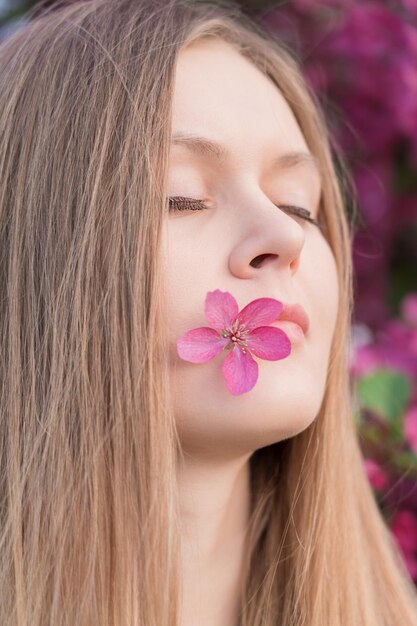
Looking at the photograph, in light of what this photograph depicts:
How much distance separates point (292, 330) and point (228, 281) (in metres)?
0.12

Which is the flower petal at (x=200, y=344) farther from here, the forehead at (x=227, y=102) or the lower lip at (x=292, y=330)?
the forehead at (x=227, y=102)

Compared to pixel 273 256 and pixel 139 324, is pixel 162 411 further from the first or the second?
pixel 273 256

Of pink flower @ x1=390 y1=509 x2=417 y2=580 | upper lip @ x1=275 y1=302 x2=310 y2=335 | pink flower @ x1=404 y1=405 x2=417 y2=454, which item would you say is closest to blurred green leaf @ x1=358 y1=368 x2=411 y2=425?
pink flower @ x1=404 y1=405 x2=417 y2=454

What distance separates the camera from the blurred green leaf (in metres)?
1.63

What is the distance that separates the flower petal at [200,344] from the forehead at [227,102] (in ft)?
0.91

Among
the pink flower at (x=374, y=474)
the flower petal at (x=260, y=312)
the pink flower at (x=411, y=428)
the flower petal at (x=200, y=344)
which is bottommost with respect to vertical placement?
the pink flower at (x=374, y=474)

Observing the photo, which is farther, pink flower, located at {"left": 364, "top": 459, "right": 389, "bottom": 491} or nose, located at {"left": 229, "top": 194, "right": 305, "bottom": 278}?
pink flower, located at {"left": 364, "top": 459, "right": 389, "bottom": 491}

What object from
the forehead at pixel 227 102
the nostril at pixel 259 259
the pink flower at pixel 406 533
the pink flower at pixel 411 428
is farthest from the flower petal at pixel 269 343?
the pink flower at pixel 406 533

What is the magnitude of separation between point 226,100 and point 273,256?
245 millimetres

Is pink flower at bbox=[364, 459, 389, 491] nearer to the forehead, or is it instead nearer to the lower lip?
the lower lip

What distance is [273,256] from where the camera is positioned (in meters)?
1.12

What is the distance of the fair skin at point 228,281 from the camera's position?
3.52ft

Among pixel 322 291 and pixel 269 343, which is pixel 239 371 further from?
pixel 322 291

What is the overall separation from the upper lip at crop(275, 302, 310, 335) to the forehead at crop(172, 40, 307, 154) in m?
0.23
